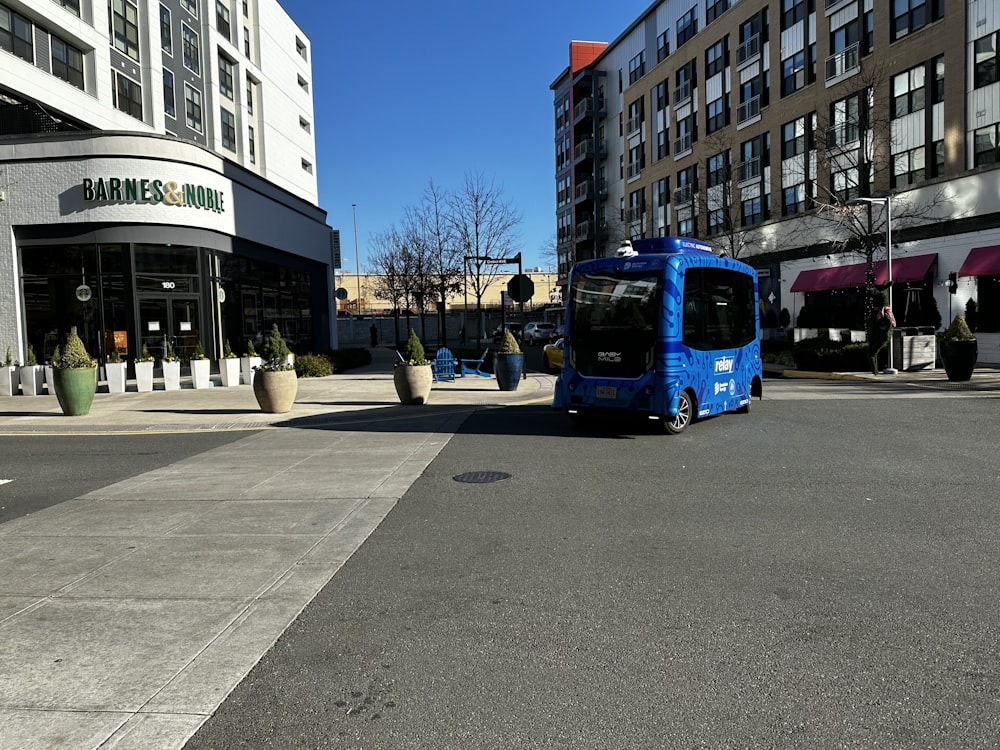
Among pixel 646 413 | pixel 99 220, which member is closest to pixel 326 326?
pixel 99 220

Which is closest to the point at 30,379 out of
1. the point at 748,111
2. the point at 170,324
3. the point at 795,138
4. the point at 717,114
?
the point at 170,324

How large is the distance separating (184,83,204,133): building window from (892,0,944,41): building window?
97.4 feet

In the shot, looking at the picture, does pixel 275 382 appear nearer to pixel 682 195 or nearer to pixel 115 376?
pixel 115 376

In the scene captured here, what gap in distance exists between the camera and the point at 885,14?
31047 mm

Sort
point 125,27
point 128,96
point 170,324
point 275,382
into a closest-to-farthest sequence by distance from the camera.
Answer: point 275,382, point 170,324, point 125,27, point 128,96

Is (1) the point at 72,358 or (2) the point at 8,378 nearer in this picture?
(1) the point at 72,358

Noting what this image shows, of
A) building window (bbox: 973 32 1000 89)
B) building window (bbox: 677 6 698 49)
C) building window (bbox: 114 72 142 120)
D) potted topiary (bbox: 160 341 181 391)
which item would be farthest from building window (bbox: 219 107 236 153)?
building window (bbox: 973 32 1000 89)

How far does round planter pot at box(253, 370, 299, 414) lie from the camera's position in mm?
14242

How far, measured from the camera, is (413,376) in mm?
14984

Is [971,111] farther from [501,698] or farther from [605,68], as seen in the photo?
[605,68]

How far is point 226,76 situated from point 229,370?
23.2 m

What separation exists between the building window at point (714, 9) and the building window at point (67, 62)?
34.2 meters

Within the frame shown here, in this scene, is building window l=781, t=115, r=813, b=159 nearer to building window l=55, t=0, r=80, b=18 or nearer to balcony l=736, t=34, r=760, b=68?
balcony l=736, t=34, r=760, b=68

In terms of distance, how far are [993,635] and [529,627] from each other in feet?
7.71
